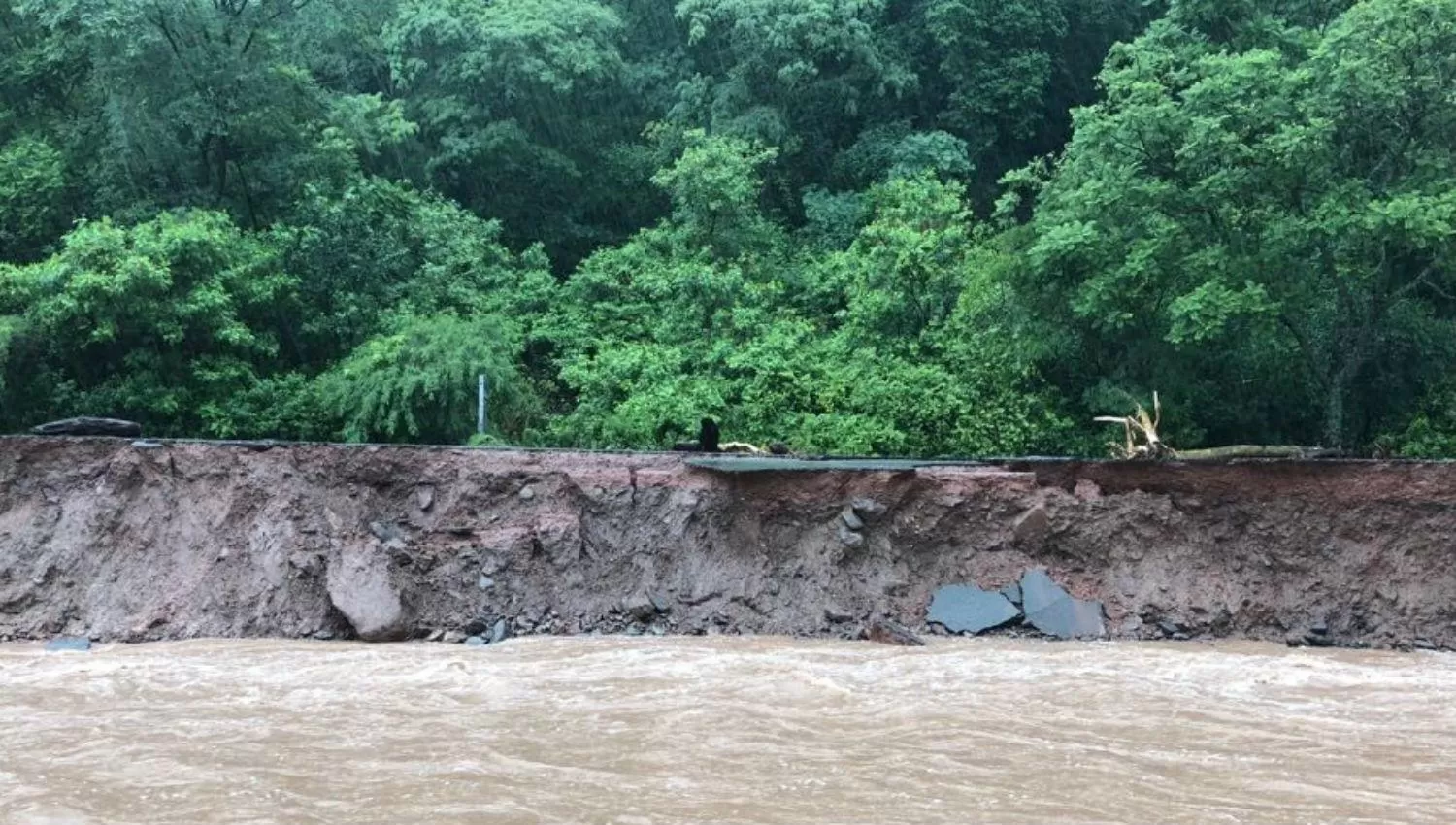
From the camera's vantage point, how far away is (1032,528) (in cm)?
1199

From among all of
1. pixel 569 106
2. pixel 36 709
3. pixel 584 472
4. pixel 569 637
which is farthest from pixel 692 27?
pixel 36 709

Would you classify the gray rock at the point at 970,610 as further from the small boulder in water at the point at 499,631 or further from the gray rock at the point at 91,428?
the gray rock at the point at 91,428

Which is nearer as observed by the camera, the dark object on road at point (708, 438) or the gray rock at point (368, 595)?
the gray rock at point (368, 595)

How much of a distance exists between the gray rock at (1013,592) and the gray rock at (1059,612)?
0.16 ft

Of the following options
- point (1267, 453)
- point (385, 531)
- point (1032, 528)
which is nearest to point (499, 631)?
point (385, 531)

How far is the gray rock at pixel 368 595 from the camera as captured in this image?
11.2m

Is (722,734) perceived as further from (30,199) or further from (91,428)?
(30,199)

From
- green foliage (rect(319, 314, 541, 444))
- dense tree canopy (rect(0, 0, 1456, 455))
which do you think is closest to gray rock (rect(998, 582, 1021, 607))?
dense tree canopy (rect(0, 0, 1456, 455))

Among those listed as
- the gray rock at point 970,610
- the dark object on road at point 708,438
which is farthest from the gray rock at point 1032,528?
the dark object on road at point 708,438

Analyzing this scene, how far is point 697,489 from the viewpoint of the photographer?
40.2 feet

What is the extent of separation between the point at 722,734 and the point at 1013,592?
16.8 ft

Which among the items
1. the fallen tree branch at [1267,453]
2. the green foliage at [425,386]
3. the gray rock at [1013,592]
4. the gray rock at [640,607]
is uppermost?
the green foliage at [425,386]

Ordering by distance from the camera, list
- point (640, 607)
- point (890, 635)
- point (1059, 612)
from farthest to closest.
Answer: point (640, 607)
point (1059, 612)
point (890, 635)

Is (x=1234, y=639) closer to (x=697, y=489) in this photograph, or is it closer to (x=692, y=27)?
(x=697, y=489)
